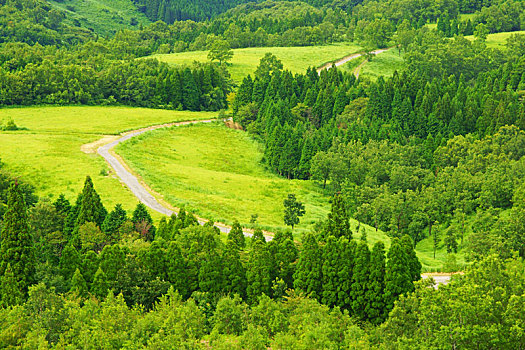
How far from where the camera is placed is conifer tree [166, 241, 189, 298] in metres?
58.8

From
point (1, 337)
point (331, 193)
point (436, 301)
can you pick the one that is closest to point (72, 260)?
point (1, 337)

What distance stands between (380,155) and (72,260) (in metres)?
74.1

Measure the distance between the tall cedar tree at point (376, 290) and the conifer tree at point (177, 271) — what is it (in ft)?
61.2

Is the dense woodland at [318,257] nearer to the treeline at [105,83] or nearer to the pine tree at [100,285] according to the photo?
the pine tree at [100,285]

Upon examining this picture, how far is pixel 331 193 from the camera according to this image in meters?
105

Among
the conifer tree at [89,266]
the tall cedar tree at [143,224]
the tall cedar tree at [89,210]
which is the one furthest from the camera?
the tall cedar tree at [89,210]

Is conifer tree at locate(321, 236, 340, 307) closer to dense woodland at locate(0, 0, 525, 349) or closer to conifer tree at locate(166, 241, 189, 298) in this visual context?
dense woodland at locate(0, 0, 525, 349)

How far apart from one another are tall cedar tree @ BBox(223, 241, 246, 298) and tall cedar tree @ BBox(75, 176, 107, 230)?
18553 mm

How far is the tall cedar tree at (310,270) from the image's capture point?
5806 cm

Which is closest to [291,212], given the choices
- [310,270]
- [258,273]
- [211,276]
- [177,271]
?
[310,270]

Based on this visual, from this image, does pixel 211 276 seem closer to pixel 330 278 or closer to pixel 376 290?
pixel 330 278

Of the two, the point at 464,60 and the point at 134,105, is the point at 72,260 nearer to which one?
the point at 134,105

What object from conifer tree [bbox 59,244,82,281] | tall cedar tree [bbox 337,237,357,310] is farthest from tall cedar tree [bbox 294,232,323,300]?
conifer tree [bbox 59,244,82,281]

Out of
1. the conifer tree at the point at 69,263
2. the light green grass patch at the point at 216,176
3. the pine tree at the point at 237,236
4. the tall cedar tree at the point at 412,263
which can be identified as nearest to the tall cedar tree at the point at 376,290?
the tall cedar tree at the point at 412,263
